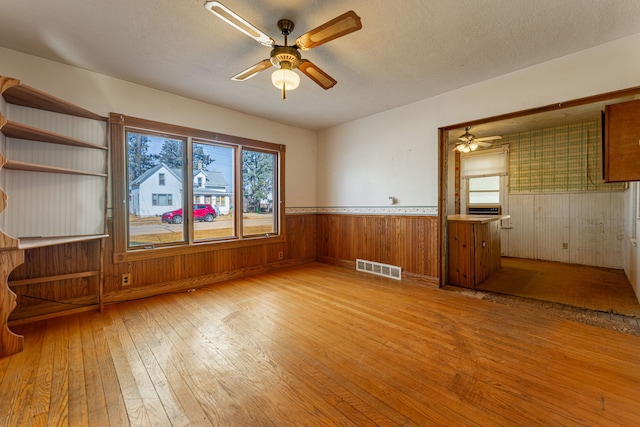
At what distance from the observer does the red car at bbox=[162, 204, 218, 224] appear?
3.42m

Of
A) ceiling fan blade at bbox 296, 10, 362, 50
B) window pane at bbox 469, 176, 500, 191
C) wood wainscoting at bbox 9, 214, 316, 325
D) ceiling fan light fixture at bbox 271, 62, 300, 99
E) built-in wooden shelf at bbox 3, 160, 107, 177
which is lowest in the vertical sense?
wood wainscoting at bbox 9, 214, 316, 325

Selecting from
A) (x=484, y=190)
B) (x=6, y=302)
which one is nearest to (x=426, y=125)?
(x=484, y=190)

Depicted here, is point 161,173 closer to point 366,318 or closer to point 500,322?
point 366,318

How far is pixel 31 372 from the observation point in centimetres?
171

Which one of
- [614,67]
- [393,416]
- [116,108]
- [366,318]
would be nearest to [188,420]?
[393,416]

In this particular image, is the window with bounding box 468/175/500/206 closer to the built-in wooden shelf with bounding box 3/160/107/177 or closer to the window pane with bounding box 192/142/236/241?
the window pane with bounding box 192/142/236/241

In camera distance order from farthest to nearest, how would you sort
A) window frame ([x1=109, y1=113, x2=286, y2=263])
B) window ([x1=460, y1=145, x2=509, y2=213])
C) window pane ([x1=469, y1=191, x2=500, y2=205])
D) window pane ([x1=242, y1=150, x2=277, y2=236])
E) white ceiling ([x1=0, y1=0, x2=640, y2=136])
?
window pane ([x1=469, y1=191, x2=500, y2=205]) < window ([x1=460, y1=145, x2=509, y2=213]) < window pane ([x1=242, y1=150, x2=277, y2=236]) < window frame ([x1=109, y1=113, x2=286, y2=263]) < white ceiling ([x1=0, y1=0, x2=640, y2=136])

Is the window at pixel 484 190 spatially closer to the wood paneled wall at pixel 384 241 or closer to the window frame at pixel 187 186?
the wood paneled wall at pixel 384 241

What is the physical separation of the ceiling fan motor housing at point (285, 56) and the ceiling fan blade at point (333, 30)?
0.11 meters

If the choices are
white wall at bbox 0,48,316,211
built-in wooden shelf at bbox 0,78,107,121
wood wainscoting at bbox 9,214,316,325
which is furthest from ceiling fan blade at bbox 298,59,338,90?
wood wainscoting at bbox 9,214,316,325

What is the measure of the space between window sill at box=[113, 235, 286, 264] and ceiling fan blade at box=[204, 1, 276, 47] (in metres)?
2.70

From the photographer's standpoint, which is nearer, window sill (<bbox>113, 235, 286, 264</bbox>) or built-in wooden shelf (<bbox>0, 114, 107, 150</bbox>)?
built-in wooden shelf (<bbox>0, 114, 107, 150</bbox>)

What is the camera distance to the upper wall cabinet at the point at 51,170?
88.9 inches

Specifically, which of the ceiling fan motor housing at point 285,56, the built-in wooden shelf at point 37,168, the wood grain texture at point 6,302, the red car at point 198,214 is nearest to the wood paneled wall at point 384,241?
the red car at point 198,214
